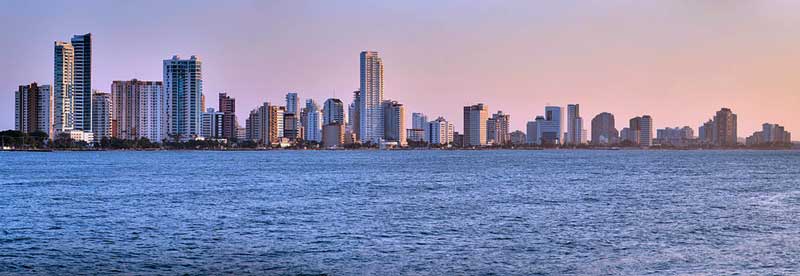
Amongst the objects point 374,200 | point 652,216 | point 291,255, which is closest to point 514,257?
point 291,255

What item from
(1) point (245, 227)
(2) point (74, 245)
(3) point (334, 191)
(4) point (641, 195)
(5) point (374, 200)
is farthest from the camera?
(3) point (334, 191)

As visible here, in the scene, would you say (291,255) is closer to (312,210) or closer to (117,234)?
(117,234)

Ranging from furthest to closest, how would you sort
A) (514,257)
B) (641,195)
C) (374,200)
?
(641,195), (374,200), (514,257)

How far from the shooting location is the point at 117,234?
124ft

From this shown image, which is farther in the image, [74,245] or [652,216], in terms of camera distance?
[652,216]

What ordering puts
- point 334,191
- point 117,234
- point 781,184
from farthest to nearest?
1. point 781,184
2. point 334,191
3. point 117,234

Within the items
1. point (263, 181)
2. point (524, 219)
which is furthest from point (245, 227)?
point (263, 181)

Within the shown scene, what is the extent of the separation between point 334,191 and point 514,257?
3777cm

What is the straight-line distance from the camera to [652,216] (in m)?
46.3

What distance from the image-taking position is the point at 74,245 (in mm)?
34312

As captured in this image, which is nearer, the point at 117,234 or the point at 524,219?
the point at 117,234

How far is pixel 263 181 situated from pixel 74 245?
50.1 m

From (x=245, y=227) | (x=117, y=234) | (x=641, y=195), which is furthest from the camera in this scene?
(x=641, y=195)

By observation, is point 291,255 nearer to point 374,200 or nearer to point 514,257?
point 514,257
